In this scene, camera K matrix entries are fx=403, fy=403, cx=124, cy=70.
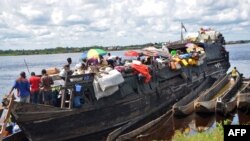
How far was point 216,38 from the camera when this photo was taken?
1421 inches

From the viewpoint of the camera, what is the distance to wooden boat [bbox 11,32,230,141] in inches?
626

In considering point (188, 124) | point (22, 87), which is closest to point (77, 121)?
point (22, 87)

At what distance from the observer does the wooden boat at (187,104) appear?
21.4 meters

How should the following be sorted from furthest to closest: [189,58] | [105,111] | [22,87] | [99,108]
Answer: [189,58], [105,111], [99,108], [22,87]

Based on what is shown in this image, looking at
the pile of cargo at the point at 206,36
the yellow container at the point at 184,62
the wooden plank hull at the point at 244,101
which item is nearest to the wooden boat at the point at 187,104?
the yellow container at the point at 184,62

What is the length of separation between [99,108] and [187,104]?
22.3ft

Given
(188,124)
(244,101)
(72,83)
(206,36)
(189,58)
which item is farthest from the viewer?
(206,36)

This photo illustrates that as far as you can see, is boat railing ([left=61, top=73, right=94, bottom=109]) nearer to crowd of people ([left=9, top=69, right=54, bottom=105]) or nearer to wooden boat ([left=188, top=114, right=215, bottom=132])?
crowd of people ([left=9, top=69, right=54, bottom=105])

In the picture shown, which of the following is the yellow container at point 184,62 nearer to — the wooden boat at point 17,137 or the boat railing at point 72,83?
the boat railing at point 72,83

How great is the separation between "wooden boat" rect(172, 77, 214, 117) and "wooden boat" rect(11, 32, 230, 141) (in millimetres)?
952

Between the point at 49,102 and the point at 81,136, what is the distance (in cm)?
201

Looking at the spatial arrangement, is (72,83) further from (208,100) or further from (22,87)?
(208,100)

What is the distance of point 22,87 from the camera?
52.3ft

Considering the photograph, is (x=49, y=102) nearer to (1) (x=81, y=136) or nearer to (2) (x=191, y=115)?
(1) (x=81, y=136)
